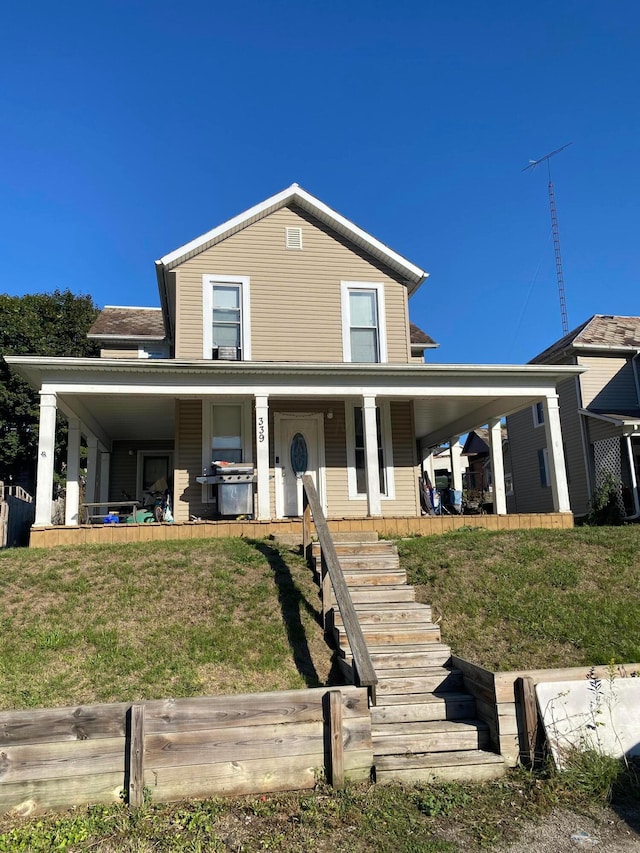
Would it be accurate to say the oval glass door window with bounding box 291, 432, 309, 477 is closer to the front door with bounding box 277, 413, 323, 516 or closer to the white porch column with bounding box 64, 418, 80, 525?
the front door with bounding box 277, 413, 323, 516

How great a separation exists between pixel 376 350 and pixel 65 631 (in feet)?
28.6

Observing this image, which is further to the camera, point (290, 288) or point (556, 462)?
point (290, 288)

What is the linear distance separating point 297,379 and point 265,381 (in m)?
0.58

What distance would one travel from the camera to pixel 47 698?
17.0ft

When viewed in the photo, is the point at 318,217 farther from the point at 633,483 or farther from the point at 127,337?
the point at 633,483

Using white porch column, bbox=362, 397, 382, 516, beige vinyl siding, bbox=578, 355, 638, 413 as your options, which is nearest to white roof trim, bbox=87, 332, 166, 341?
white porch column, bbox=362, 397, 382, 516

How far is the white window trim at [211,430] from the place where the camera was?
471 inches

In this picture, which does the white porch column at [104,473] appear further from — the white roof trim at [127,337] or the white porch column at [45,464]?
the white porch column at [45,464]

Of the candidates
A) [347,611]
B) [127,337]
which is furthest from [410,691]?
[127,337]

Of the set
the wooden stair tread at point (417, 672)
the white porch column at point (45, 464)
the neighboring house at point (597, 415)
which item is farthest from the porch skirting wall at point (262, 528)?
the neighboring house at point (597, 415)

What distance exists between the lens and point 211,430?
40.3 ft

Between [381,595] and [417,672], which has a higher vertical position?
[381,595]

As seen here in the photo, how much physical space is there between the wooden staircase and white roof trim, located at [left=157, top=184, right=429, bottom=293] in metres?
7.75

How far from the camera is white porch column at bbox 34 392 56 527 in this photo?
9.76 metres
